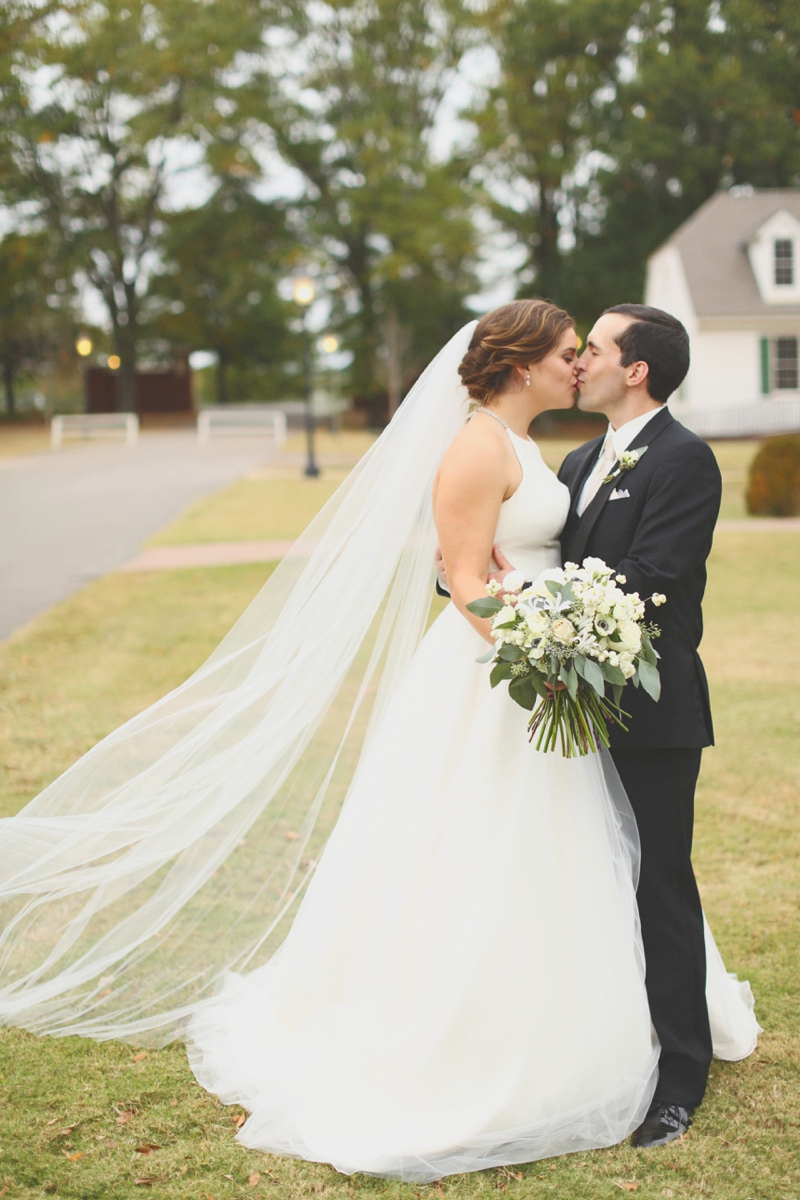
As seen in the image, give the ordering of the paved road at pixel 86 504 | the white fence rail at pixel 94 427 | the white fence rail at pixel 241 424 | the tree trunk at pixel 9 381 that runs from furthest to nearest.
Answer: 1. the tree trunk at pixel 9 381
2. the white fence rail at pixel 94 427
3. the white fence rail at pixel 241 424
4. the paved road at pixel 86 504

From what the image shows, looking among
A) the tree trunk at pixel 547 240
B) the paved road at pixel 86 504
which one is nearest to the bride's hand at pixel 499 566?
the paved road at pixel 86 504

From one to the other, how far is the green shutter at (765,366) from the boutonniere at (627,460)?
31513 mm

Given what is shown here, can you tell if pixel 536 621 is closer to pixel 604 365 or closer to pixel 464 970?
pixel 604 365

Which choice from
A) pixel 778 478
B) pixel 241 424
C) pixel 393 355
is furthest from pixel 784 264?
pixel 778 478

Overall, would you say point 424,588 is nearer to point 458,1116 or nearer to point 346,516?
point 346,516

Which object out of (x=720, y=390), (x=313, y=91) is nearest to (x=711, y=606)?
(x=720, y=390)

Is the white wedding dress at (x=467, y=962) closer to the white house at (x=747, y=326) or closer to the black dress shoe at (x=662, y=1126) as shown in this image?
the black dress shoe at (x=662, y=1126)

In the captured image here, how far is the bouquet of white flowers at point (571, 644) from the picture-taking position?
2.66m

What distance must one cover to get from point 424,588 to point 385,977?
1265 millimetres

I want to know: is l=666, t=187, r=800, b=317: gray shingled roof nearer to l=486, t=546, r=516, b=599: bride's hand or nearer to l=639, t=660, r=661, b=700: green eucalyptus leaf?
l=486, t=546, r=516, b=599: bride's hand

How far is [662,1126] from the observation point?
9.87 ft

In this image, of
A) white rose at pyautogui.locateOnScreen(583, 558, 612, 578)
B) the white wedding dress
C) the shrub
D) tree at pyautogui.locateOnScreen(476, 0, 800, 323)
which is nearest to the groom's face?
the white wedding dress

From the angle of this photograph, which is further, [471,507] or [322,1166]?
[471,507]

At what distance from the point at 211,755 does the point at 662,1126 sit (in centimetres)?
180
